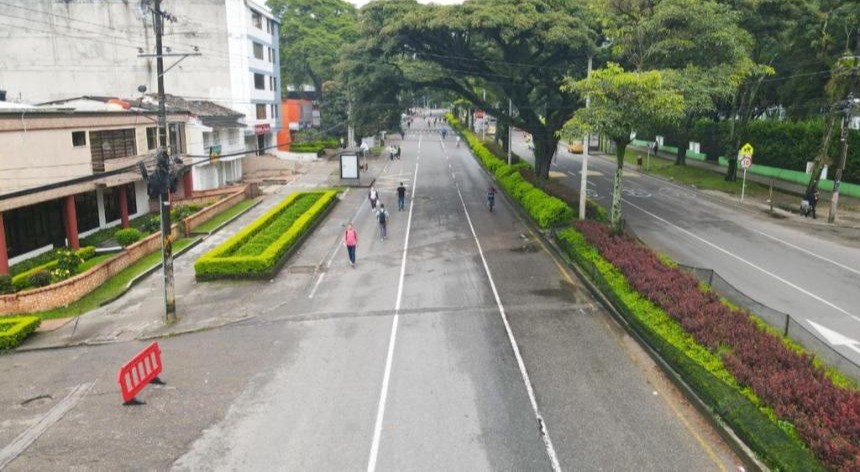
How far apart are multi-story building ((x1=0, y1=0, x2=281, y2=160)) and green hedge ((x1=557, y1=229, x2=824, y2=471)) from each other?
42911 mm

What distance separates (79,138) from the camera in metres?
29.8

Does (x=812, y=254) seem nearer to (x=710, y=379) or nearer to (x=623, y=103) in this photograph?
(x=623, y=103)

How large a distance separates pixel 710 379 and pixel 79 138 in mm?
29439

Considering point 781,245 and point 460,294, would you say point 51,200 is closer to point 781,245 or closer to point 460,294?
point 460,294

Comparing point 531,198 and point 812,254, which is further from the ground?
point 531,198

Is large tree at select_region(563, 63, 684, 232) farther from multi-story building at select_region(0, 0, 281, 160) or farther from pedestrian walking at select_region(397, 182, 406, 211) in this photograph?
multi-story building at select_region(0, 0, 281, 160)

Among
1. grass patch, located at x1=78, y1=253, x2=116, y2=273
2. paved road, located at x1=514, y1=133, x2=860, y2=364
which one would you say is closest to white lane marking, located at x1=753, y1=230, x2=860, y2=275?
paved road, located at x1=514, y1=133, x2=860, y2=364

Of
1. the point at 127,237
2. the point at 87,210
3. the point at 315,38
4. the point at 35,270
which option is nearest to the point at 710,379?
the point at 35,270

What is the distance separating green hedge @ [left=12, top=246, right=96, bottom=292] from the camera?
22.2 metres

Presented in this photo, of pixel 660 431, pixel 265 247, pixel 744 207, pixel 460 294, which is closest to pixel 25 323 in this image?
pixel 265 247

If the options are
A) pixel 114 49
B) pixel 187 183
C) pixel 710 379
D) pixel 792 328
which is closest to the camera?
pixel 710 379

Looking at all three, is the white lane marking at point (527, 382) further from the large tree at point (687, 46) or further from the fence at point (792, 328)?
the large tree at point (687, 46)

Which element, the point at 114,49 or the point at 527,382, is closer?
the point at 527,382

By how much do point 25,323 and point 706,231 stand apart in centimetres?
2756
